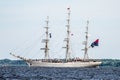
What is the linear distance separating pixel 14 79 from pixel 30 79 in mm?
3134

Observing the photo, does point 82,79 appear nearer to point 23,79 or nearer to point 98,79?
point 98,79

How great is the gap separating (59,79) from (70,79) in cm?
281

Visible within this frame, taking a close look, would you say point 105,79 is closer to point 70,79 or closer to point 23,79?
point 70,79

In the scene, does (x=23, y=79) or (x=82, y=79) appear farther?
(x=82, y=79)

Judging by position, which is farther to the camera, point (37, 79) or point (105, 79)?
point (105, 79)

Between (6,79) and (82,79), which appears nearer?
(6,79)

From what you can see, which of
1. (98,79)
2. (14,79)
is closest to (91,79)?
(98,79)

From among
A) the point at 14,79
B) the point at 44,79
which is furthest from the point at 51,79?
the point at 14,79

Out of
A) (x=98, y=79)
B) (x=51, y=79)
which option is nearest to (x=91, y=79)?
(x=98, y=79)

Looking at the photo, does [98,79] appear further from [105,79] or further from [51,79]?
[51,79]

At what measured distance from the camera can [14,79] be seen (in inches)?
4481

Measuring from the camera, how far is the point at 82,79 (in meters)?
124

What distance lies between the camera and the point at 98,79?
409 ft

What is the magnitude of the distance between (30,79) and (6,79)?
4893mm
